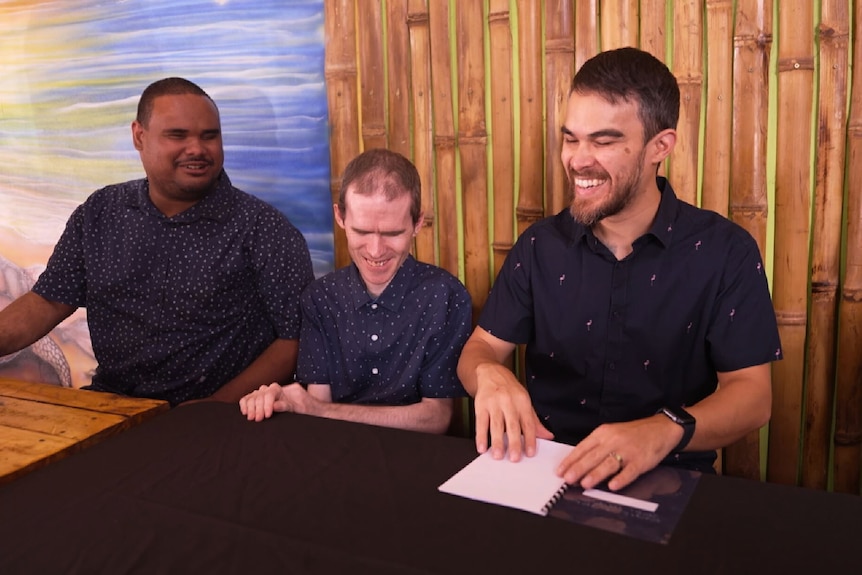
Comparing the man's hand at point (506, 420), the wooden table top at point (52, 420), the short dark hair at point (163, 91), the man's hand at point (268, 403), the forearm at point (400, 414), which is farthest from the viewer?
the short dark hair at point (163, 91)

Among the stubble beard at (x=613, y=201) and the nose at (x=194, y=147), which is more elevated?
the nose at (x=194, y=147)

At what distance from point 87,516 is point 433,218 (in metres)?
1.58

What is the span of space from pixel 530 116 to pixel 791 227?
2.58 ft

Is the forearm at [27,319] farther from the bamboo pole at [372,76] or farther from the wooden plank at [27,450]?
the bamboo pole at [372,76]

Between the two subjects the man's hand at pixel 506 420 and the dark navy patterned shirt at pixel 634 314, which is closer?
the man's hand at pixel 506 420

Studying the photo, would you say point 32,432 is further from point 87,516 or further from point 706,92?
point 706,92

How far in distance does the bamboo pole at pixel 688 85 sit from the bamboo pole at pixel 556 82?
30cm

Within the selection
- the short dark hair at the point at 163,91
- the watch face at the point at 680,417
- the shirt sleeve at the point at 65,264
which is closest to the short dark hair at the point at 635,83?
the watch face at the point at 680,417

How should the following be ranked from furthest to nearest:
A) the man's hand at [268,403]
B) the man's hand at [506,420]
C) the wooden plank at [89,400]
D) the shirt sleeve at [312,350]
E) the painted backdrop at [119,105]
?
the painted backdrop at [119,105], the shirt sleeve at [312,350], the wooden plank at [89,400], the man's hand at [268,403], the man's hand at [506,420]

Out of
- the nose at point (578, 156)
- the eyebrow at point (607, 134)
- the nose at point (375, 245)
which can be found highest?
the eyebrow at point (607, 134)

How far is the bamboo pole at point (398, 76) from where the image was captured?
2387 mm

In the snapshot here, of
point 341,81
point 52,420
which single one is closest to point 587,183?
point 341,81

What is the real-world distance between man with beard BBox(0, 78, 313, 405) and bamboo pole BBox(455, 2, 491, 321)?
20.8 inches

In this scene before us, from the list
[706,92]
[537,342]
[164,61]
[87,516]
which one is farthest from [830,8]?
[164,61]
